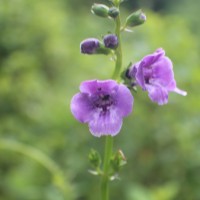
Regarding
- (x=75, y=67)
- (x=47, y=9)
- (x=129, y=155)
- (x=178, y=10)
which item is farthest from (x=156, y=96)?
(x=178, y=10)

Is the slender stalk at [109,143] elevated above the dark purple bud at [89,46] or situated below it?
below

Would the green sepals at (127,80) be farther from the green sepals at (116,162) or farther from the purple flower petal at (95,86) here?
the green sepals at (116,162)

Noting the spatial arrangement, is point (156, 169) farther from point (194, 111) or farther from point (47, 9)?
point (47, 9)

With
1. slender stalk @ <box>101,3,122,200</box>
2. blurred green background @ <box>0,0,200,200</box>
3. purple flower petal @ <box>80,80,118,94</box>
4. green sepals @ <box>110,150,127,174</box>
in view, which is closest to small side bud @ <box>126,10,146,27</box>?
slender stalk @ <box>101,3,122,200</box>

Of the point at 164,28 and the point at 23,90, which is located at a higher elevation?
the point at 164,28

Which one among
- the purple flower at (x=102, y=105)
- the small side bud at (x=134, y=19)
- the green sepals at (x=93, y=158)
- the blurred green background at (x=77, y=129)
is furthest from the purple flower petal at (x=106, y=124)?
the blurred green background at (x=77, y=129)

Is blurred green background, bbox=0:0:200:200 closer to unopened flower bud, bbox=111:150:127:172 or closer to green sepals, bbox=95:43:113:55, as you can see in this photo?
green sepals, bbox=95:43:113:55
